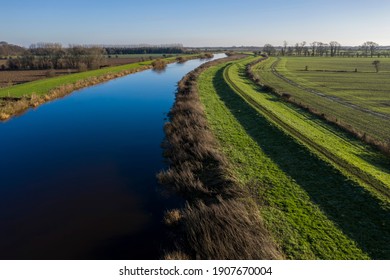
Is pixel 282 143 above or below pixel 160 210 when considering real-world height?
above

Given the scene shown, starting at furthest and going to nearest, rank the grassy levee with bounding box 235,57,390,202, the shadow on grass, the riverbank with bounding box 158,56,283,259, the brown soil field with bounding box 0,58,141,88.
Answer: the brown soil field with bounding box 0,58,141,88, the grassy levee with bounding box 235,57,390,202, the shadow on grass, the riverbank with bounding box 158,56,283,259

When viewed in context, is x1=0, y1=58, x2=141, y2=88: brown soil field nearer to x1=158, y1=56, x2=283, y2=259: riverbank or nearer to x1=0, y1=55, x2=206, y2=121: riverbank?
x1=0, y1=55, x2=206, y2=121: riverbank

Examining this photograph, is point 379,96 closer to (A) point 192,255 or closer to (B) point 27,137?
(A) point 192,255

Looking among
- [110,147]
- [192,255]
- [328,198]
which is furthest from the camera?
[110,147]


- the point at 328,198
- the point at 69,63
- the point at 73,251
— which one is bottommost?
the point at 73,251

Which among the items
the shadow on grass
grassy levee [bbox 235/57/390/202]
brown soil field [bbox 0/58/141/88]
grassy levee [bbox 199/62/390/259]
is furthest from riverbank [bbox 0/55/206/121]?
grassy levee [bbox 235/57/390/202]

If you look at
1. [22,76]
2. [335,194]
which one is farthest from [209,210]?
[22,76]
